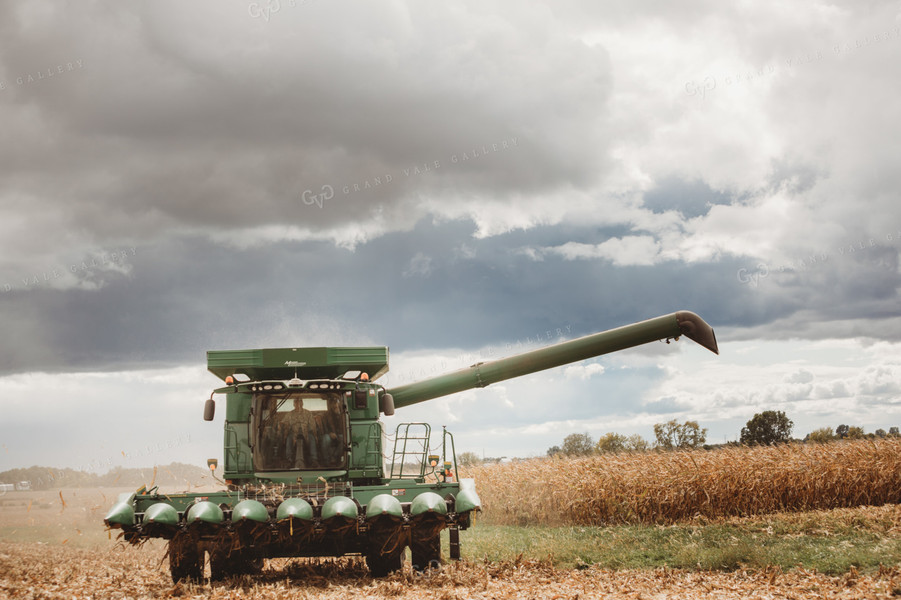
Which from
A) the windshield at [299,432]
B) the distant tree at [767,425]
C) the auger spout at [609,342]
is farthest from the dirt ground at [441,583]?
the distant tree at [767,425]

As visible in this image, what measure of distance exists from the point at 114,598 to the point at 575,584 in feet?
21.4

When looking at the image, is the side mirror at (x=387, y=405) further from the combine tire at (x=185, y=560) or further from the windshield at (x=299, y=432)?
the combine tire at (x=185, y=560)

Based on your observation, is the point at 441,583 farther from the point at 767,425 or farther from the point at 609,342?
the point at 767,425

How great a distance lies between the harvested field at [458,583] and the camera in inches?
383

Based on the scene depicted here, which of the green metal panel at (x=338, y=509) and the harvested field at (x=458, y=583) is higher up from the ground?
the green metal panel at (x=338, y=509)

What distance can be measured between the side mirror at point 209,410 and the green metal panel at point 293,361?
758 millimetres

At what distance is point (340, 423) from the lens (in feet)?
39.7

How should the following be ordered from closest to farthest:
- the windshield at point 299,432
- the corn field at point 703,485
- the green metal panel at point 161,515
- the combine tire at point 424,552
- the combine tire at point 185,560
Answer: the green metal panel at point 161,515, the combine tire at point 185,560, the combine tire at point 424,552, the windshield at point 299,432, the corn field at point 703,485

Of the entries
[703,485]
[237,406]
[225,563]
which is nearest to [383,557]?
[225,563]

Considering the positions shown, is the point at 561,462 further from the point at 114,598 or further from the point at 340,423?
the point at 114,598

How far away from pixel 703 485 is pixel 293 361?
1356 cm

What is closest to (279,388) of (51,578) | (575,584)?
(51,578)

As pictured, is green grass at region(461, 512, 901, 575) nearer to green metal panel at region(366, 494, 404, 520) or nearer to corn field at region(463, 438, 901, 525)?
corn field at region(463, 438, 901, 525)

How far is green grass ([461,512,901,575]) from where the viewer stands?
12.7 meters
